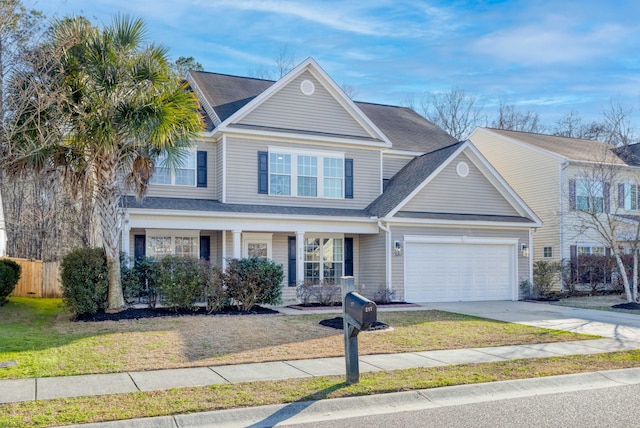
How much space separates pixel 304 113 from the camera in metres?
20.2

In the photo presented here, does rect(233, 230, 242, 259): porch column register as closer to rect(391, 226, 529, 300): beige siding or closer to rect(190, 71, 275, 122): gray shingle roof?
rect(190, 71, 275, 122): gray shingle roof

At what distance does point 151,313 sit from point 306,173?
811cm

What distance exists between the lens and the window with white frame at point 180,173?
1864 centimetres

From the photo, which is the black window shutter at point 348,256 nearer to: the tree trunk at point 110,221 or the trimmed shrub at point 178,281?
the trimmed shrub at point 178,281

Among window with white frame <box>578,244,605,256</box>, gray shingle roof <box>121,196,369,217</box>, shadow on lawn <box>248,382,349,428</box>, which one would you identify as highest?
gray shingle roof <box>121,196,369,217</box>

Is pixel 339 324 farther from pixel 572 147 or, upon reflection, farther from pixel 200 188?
pixel 572 147

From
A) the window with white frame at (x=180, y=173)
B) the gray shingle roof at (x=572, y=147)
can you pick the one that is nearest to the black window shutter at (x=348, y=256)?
the window with white frame at (x=180, y=173)

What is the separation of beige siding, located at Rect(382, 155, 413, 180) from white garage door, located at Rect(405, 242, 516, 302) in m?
4.06

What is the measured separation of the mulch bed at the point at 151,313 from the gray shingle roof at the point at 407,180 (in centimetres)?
599

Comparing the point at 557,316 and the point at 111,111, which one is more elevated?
the point at 111,111

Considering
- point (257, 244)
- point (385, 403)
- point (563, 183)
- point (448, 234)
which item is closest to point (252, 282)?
point (257, 244)

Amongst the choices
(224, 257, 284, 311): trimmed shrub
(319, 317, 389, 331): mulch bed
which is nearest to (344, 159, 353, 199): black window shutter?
(224, 257, 284, 311): trimmed shrub

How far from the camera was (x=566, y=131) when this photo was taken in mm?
43000

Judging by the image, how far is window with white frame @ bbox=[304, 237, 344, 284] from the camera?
65.8 ft
